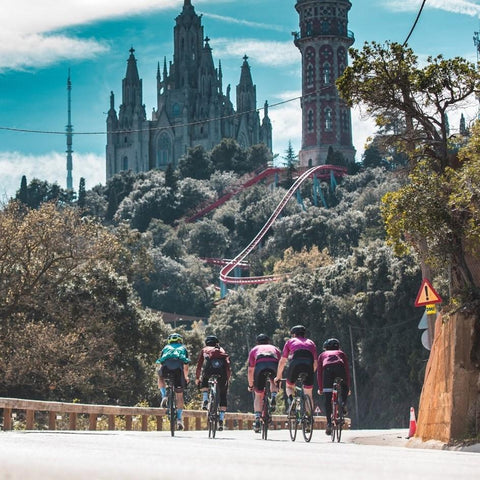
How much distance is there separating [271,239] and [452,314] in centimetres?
12366

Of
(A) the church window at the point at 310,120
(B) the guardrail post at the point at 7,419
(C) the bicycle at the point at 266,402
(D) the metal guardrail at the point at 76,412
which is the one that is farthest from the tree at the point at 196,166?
(C) the bicycle at the point at 266,402

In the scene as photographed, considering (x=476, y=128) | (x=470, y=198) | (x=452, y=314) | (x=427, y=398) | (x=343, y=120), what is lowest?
(x=427, y=398)

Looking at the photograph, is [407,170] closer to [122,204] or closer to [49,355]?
[49,355]

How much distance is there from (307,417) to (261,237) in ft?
413

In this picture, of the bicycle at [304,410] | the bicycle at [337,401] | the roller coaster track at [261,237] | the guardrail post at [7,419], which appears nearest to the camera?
the bicycle at [304,410]

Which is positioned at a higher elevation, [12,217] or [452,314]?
[12,217]

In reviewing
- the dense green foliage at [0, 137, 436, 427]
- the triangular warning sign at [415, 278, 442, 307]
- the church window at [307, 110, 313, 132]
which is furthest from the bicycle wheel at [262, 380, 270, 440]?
the church window at [307, 110, 313, 132]

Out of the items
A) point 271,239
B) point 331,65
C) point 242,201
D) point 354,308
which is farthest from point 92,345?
point 331,65

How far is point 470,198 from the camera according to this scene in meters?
19.9

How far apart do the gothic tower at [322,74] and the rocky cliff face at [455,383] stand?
6252 inches

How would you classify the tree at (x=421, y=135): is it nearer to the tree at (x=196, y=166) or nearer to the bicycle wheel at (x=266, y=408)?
the bicycle wheel at (x=266, y=408)

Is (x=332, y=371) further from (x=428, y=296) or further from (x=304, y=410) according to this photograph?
(x=428, y=296)

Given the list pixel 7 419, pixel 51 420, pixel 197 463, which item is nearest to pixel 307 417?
pixel 7 419

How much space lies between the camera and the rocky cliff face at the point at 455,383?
19.4m
